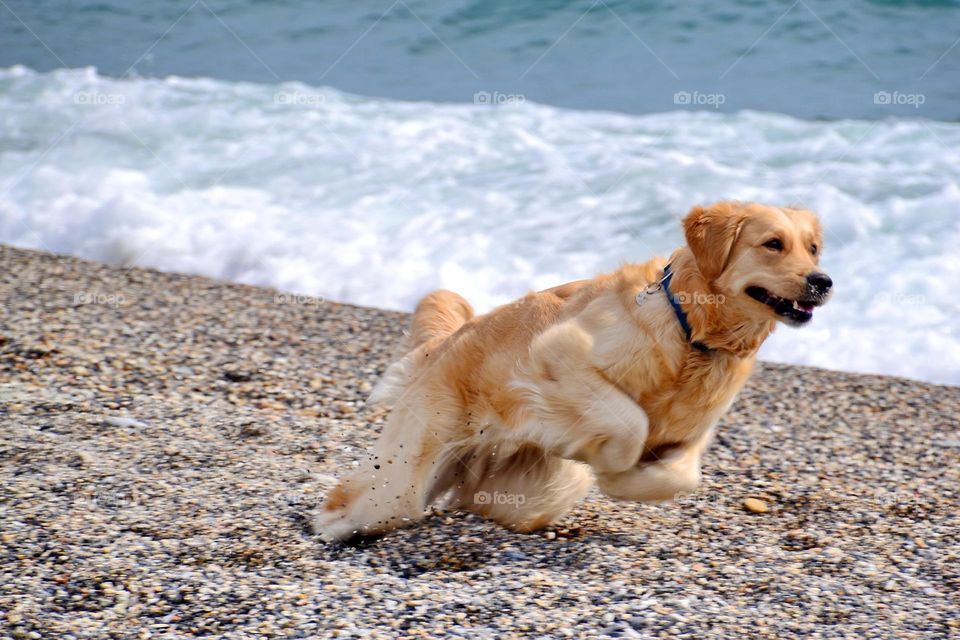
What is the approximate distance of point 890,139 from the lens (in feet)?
37.8

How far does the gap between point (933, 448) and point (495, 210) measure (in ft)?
18.4

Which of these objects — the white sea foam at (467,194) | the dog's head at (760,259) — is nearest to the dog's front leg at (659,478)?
the dog's head at (760,259)

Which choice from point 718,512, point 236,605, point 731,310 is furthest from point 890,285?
point 236,605

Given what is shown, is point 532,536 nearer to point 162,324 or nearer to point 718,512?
point 718,512

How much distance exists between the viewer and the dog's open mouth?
12.5ft

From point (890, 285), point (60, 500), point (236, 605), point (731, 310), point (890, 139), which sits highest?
point (890, 139)

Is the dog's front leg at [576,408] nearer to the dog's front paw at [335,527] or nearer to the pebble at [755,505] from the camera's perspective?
the dog's front paw at [335,527]

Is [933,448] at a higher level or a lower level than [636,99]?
lower

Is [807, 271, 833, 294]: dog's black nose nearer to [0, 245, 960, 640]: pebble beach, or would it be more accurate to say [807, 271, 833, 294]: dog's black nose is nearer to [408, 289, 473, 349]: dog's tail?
[0, 245, 960, 640]: pebble beach

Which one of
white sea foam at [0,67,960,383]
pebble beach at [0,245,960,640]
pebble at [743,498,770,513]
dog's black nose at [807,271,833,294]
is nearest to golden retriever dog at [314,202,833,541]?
dog's black nose at [807,271,833,294]

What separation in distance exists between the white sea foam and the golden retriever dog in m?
3.91

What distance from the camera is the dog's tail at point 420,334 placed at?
462 centimetres

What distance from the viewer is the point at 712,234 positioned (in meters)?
3.93

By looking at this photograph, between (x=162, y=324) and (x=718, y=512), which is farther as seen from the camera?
(x=162, y=324)
